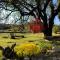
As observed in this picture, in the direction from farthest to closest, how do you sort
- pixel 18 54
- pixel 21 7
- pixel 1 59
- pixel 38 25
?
pixel 38 25, pixel 21 7, pixel 18 54, pixel 1 59

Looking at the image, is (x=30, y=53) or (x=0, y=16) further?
(x=0, y=16)

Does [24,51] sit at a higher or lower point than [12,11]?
lower

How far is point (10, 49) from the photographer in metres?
19.8

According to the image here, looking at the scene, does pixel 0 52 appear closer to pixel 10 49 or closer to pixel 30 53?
pixel 10 49

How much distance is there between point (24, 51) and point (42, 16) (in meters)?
19.2

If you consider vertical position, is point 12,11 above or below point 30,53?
above

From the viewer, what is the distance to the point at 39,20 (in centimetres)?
3909

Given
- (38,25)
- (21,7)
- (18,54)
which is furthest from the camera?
(38,25)

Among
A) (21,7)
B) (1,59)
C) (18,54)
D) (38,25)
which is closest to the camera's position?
(1,59)

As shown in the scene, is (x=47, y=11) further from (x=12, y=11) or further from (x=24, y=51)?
(x=24, y=51)

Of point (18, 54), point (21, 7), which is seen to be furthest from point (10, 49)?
point (21, 7)

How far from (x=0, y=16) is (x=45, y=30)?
6.37 metres

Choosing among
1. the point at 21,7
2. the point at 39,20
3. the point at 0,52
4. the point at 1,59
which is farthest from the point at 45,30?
the point at 1,59

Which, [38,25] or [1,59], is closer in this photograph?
[1,59]
